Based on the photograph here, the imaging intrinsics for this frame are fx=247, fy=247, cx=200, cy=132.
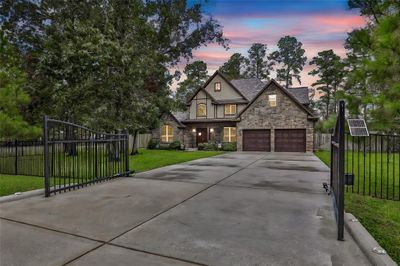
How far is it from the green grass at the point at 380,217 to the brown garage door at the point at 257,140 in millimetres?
15238

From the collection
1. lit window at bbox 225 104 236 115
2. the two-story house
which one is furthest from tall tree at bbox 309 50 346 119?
lit window at bbox 225 104 236 115

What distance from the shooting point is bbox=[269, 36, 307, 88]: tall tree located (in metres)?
45.6

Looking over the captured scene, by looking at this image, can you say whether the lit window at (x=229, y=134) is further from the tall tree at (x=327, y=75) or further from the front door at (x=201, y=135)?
the tall tree at (x=327, y=75)

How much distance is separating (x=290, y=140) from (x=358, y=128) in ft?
57.6

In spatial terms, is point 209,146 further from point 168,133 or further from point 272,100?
point 272,100

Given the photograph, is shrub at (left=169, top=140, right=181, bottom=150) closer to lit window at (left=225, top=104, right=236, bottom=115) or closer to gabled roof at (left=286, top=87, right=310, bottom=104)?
lit window at (left=225, top=104, right=236, bottom=115)

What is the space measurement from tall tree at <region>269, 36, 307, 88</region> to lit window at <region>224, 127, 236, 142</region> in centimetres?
2738

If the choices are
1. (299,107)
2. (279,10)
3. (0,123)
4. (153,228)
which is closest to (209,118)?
(299,107)

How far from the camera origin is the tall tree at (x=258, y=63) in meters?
48.0

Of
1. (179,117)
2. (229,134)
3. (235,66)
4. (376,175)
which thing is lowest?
(376,175)

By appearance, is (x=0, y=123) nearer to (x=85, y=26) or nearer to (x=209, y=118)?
(x=85, y=26)

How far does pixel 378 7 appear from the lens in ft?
17.7

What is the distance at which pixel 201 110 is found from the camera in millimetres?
25625

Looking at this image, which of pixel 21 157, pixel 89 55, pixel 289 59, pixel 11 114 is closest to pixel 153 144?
pixel 89 55
